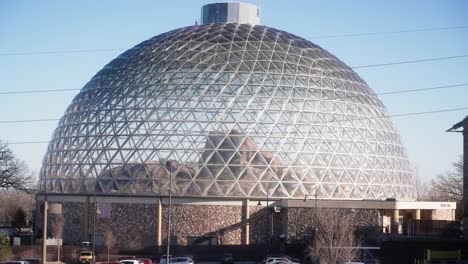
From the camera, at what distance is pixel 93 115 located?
68.1 m

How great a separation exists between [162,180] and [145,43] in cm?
1582

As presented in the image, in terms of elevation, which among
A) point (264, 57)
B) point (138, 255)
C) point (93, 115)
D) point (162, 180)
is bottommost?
point (138, 255)

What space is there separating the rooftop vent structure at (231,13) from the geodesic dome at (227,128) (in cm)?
576

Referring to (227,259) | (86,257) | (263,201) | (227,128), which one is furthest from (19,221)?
(227,259)

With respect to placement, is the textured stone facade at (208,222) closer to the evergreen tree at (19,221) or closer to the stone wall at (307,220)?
the stone wall at (307,220)

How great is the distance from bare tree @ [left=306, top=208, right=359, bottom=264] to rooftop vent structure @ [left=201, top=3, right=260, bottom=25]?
2687 centimetres

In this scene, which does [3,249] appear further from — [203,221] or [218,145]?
[218,145]

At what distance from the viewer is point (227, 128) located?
63656 millimetres

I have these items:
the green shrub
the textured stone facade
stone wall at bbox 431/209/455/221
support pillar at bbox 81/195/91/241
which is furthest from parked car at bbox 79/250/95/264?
stone wall at bbox 431/209/455/221

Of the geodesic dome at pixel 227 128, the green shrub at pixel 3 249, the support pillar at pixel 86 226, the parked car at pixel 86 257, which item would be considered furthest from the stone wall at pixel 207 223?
the green shrub at pixel 3 249

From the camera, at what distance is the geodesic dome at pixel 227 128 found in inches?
2472

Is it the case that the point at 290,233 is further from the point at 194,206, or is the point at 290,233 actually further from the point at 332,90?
the point at 332,90

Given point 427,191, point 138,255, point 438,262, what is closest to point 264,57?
point 138,255

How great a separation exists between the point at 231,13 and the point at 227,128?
59.1ft
